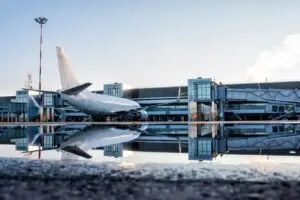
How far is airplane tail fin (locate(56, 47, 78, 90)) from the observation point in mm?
34750

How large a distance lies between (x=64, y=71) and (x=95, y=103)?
4855 mm

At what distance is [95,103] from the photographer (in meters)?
37.4

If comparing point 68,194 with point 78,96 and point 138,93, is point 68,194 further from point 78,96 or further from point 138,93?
point 138,93

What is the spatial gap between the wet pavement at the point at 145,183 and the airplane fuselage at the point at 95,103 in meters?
29.1

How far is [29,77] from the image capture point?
97250mm

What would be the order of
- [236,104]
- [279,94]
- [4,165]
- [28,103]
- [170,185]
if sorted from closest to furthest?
[170,185] < [4,165] < [279,94] < [236,104] < [28,103]

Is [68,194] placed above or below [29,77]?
below

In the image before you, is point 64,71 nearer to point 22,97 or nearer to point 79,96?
point 79,96

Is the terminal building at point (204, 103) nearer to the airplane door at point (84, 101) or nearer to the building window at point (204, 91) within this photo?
the building window at point (204, 91)

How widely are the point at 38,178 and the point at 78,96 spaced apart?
30.6 metres

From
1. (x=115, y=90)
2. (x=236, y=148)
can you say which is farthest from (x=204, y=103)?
(x=236, y=148)

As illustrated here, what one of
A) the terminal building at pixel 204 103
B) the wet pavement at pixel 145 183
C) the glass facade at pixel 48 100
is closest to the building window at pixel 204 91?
the terminal building at pixel 204 103

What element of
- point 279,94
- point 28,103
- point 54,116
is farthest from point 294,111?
point 28,103

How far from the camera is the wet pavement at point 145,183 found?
3.03 metres
